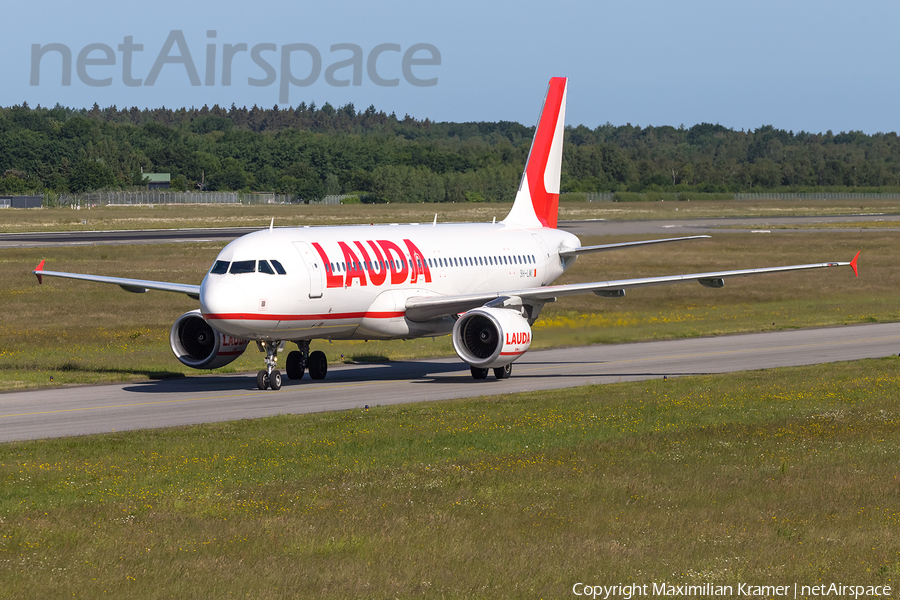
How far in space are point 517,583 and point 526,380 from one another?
2175cm

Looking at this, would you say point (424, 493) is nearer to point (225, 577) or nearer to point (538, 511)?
point (538, 511)

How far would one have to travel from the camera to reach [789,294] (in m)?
62.7

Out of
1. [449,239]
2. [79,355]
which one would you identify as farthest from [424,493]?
[79,355]

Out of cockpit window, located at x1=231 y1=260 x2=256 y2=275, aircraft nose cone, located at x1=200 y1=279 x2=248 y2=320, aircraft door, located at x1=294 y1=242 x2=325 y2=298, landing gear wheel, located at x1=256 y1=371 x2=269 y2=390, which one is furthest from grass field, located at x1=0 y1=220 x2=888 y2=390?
aircraft door, located at x1=294 y1=242 x2=325 y2=298

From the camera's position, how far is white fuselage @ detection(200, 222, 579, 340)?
2945 centimetres

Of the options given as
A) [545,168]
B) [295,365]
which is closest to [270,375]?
[295,365]

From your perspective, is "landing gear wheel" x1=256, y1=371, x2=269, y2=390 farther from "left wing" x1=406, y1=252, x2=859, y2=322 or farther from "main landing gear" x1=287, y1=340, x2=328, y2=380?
"left wing" x1=406, y1=252, x2=859, y2=322

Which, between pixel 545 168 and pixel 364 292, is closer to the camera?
pixel 364 292

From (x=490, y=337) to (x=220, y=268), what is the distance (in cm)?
813

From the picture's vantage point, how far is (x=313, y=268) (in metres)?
31.0

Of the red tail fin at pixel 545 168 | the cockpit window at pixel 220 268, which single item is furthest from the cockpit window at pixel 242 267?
the red tail fin at pixel 545 168

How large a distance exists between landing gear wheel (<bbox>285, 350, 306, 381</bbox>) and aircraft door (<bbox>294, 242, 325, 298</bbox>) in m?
4.19

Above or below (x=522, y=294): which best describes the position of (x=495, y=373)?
below

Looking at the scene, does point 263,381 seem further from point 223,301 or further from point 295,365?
point 223,301
